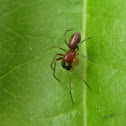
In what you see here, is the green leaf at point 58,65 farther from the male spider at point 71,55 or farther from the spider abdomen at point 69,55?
the spider abdomen at point 69,55

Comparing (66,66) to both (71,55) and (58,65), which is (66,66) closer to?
(58,65)

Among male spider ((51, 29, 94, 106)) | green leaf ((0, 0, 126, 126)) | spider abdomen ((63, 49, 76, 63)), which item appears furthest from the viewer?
spider abdomen ((63, 49, 76, 63))

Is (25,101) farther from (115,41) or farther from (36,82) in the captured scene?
(115,41)

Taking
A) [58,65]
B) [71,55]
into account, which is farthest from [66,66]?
[71,55]

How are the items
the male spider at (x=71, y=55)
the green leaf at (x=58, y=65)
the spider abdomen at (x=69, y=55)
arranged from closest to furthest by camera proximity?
the green leaf at (x=58, y=65) → the male spider at (x=71, y=55) → the spider abdomen at (x=69, y=55)

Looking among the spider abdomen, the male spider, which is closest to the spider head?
the male spider

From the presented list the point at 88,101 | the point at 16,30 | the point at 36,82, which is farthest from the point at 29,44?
the point at 88,101

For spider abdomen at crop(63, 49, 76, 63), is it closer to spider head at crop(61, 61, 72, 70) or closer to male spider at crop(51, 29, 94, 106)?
male spider at crop(51, 29, 94, 106)

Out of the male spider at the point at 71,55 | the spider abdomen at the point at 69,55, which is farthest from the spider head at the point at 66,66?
the spider abdomen at the point at 69,55
